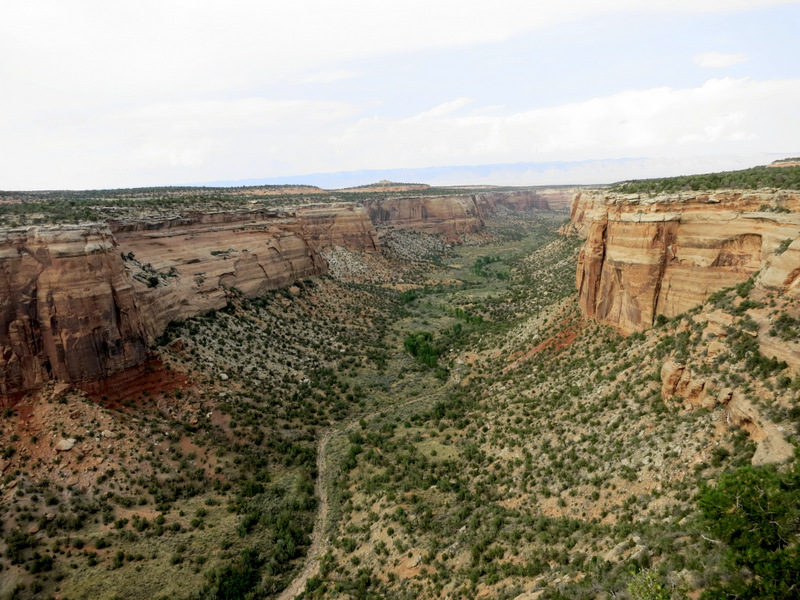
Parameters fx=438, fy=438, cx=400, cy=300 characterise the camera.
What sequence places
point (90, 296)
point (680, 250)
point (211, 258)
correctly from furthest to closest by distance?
point (211, 258) → point (90, 296) → point (680, 250)

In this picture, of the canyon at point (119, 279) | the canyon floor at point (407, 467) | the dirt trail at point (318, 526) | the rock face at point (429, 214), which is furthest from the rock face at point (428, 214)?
the dirt trail at point (318, 526)

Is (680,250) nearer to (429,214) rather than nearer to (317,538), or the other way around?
(317,538)

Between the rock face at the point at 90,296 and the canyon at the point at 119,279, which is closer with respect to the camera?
the rock face at the point at 90,296

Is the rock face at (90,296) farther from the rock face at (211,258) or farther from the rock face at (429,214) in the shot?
the rock face at (429,214)

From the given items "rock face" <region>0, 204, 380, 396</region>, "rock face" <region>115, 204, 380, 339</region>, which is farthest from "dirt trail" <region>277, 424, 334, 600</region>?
"rock face" <region>115, 204, 380, 339</region>

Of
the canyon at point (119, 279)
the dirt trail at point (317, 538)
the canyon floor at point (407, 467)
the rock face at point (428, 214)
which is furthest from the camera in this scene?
the rock face at point (428, 214)

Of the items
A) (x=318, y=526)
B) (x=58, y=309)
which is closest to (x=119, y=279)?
(x=58, y=309)
